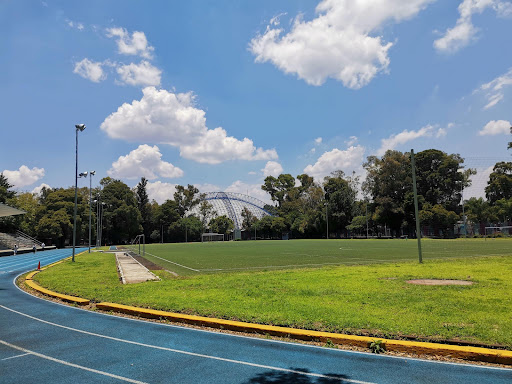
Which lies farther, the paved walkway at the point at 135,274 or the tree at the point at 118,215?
the tree at the point at 118,215

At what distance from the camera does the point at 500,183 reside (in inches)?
2975

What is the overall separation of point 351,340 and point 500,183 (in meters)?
86.0

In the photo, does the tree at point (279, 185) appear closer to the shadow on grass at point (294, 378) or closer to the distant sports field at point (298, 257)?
the distant sports field at point (298, 257)

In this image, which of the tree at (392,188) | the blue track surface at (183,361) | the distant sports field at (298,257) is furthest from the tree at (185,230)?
the blue track surface at (183,361)

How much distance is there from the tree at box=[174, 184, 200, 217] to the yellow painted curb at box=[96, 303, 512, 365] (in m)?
109

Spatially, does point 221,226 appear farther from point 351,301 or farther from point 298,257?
point 351,301

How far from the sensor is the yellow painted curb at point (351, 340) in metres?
5.36

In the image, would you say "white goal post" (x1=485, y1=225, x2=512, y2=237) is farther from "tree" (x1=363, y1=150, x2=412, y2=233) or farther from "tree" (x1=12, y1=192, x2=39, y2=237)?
"tree" (x1=12, y1=192, x2=39, y2=237)

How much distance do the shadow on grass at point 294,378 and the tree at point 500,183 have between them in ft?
285

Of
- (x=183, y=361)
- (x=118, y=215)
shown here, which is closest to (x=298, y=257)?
(x=183, y=361)

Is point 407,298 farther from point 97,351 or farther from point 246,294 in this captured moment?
point 97,351

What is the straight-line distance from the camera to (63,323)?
8.27 m

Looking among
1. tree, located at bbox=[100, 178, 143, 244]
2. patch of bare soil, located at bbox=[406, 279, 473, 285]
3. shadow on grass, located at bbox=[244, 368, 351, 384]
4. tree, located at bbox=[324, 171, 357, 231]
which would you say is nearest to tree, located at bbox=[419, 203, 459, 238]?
tree, located at bbox=[324, 171, 357, 231]

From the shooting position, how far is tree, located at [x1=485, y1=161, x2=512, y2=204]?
75.0 metres
